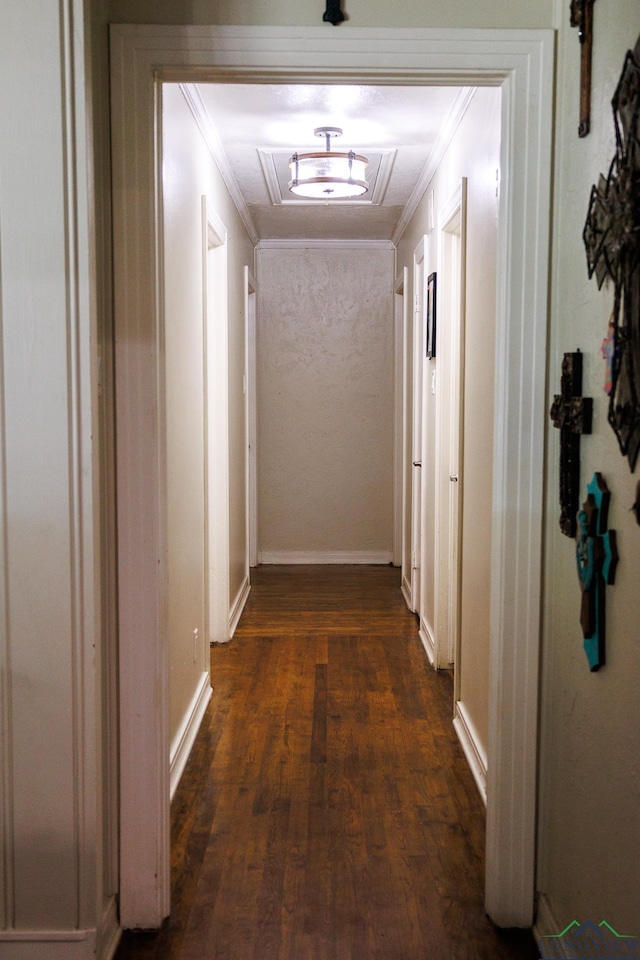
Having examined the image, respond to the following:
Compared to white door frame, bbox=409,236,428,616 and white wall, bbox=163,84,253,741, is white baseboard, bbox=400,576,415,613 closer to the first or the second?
white door frame, bbox=409,236,428,616

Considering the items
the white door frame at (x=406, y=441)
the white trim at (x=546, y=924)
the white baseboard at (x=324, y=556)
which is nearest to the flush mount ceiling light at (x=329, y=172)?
the white door frame at (x=406, y=441)

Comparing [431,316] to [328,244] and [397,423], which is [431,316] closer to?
[397,423]

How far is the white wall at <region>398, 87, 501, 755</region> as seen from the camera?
115 inches

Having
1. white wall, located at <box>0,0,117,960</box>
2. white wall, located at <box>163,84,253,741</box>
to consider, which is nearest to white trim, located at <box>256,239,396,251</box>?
white wall, located at <box>163,84,253,741</box>

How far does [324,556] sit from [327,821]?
436 cm

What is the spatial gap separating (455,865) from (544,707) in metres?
0.69

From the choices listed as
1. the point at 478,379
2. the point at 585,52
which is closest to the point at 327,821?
the point at 478,379

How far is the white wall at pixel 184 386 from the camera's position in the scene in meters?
2.96

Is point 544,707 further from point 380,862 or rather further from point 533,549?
point 380,862

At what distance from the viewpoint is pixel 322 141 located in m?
4.16

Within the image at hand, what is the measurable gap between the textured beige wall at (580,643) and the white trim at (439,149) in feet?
4.90

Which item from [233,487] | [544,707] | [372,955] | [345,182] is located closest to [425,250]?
[345,182]

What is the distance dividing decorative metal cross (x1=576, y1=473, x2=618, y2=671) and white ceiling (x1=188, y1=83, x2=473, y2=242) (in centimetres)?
160

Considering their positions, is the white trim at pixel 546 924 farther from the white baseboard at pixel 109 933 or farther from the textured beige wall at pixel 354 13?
the textured beige wall at pixel 354 13
